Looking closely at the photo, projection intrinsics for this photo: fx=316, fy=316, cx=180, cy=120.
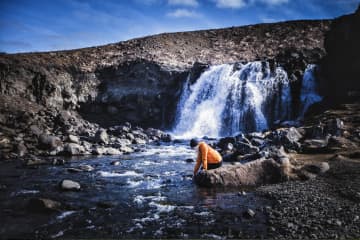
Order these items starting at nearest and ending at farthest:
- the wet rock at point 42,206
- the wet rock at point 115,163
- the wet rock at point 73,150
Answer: the wet rock at point 42,206
the wet rock at point 115,163
the wet rock at point 73,150

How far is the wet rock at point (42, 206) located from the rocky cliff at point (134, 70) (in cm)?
1906

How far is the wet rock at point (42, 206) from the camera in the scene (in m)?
7.10

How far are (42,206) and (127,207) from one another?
1.90 m

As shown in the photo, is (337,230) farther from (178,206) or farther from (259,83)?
(259,83)

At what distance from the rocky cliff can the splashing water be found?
1502mm

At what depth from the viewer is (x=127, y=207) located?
7.49 metres

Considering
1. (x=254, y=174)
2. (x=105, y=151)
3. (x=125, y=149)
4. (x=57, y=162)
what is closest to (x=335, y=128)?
(x=254, y=174)

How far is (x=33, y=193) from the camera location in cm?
868

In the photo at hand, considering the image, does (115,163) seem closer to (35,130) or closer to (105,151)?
(105,151)

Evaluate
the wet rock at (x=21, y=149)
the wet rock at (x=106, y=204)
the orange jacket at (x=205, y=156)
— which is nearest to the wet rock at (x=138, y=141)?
the wet rock at (x=21, y=149)

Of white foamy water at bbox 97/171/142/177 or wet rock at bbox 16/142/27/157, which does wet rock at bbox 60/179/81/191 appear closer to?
white foamy water at bbox 97/171/142/177

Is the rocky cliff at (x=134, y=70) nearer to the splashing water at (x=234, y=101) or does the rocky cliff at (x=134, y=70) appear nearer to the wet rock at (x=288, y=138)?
the splashing water at (x=234, y=101)

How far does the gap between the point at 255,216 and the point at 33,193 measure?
5.98m

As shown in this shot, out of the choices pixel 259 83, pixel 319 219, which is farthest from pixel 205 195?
pixel 259 83
